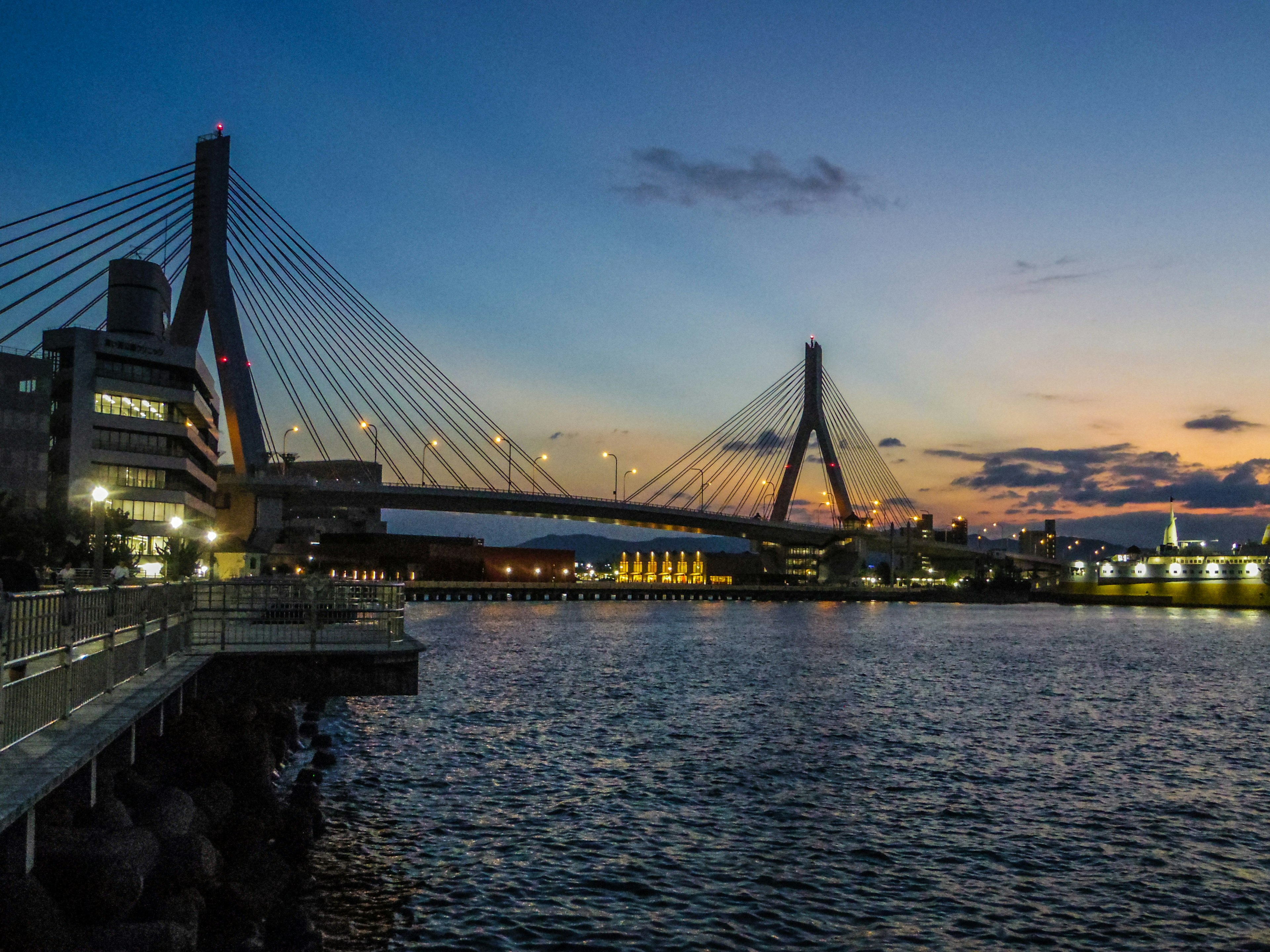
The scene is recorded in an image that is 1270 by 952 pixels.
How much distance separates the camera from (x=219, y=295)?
74500 mm

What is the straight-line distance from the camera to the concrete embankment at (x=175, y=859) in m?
9.93

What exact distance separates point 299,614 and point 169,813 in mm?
10052

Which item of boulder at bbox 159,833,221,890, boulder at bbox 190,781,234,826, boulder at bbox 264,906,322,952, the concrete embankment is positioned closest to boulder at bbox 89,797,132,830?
the concrete embankment

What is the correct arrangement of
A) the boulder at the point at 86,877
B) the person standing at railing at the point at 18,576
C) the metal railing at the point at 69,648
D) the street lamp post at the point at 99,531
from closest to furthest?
the metal railing at the point at 69,648, the boulder at the point at 86,877, the person standing at railing at the point at 18,576, the street lamp post at the point at 99,531

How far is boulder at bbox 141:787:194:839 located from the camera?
13414 mm

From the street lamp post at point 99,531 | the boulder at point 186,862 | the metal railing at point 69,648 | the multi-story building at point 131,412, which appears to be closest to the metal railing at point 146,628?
the metal railing at point 69,648

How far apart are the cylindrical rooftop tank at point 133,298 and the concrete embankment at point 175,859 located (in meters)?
78.0

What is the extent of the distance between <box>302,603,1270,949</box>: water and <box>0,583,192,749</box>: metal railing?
4.28m

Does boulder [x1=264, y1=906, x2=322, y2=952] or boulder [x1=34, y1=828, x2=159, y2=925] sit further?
boulder [x1=264, y1=906, x2=322, y2=952]

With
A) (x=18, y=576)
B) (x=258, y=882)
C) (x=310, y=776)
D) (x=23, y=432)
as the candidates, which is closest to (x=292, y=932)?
(x=258, y=882)

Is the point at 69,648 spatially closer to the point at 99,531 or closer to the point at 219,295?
the point at 99,531

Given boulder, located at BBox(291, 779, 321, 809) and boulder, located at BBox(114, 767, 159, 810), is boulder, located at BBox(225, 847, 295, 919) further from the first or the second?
boulder, located at BBox(291, 779, 321, 809)

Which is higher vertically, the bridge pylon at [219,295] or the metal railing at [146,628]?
the bridge pylon at [219,295]

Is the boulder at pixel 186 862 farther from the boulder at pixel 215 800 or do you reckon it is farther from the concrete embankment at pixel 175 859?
the boulder at pixel 215 800
